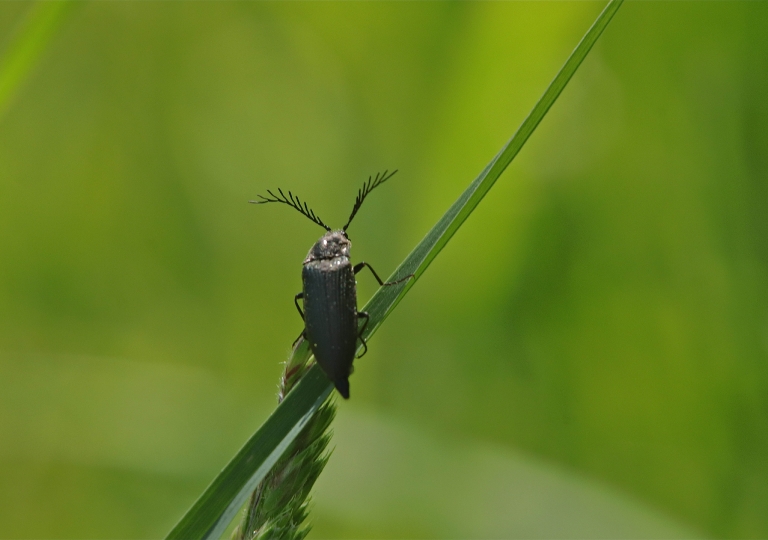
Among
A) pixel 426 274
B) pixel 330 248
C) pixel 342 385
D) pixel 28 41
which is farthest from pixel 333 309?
pixel 426 274

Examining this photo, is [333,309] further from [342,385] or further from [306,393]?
[306,393]

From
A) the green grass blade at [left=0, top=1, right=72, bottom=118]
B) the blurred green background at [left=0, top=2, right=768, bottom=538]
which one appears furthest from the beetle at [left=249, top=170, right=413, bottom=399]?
the green grass blade at [left=0, top=1, right=72, bottom=118]

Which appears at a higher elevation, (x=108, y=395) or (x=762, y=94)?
(x=108, y=395)

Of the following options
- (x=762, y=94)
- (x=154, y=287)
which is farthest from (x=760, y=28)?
(x=154, y=287)

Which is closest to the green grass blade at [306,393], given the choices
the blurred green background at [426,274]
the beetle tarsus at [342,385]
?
the beetle tarsus at [342,385]

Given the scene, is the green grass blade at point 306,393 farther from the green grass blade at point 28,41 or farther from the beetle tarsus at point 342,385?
the green grass blade at point 28,41

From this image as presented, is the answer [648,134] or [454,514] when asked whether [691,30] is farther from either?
[454,514]

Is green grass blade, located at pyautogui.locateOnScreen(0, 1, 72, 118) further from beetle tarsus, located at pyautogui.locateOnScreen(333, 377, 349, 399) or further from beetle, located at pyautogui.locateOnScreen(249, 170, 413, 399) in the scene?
beetle tarsus, located at pyautogui.locateOnScreen(333, 377, 349, 399)
